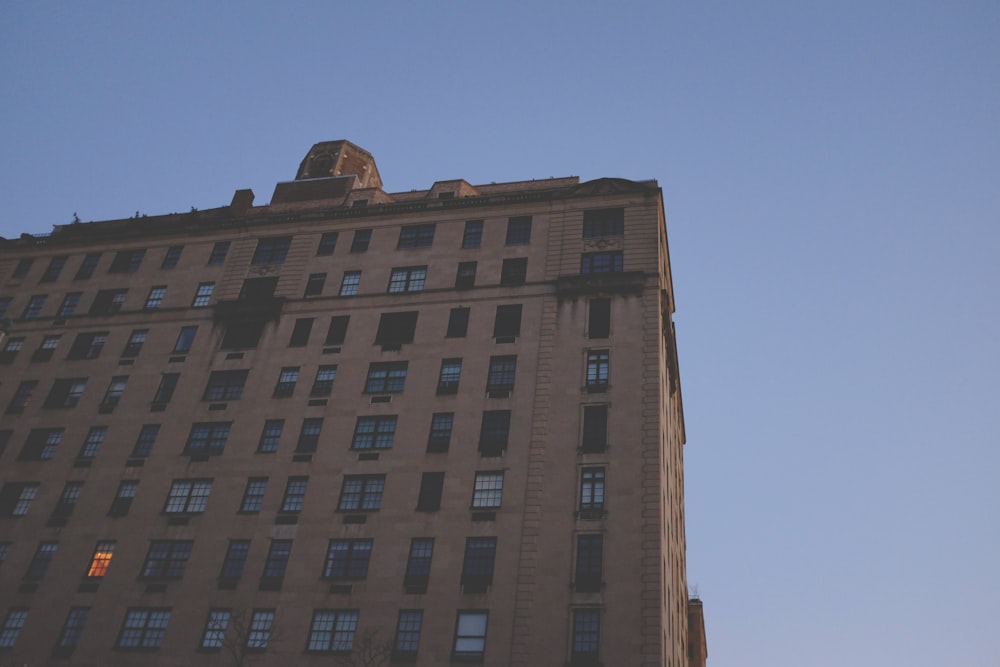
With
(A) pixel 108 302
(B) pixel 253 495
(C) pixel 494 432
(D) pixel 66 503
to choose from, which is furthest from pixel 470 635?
(A) pixel 108 302

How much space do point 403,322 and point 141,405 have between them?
16974 mm

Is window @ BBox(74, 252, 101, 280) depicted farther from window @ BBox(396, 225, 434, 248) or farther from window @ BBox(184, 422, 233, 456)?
window @ BBox(396, 225, 434, 248)

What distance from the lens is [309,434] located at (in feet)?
161

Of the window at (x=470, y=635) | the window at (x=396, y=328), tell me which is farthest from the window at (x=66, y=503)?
the window at (x=470, y=635)

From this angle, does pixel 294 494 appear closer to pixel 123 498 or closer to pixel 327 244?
pixel 123 498

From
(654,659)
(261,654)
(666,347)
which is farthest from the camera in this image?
(666,347)

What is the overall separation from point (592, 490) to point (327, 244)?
2758 centimetres

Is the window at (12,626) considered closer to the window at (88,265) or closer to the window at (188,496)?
the window at (188,496)

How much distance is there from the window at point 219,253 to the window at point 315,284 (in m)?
7.76

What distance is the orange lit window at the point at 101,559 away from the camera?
46281mm

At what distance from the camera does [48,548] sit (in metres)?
47.9

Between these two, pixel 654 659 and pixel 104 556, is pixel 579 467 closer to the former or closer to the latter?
pixel 654 659

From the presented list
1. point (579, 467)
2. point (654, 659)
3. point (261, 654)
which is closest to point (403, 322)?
point (579, 467)

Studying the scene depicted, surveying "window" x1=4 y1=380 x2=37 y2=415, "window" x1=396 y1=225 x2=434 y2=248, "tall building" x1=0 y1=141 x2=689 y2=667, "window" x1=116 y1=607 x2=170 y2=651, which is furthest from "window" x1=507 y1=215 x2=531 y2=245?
"window" x1=4 y1=380 x2=37 y2=415
